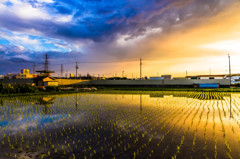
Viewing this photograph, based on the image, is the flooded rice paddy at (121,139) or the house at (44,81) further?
the house at (44,81)

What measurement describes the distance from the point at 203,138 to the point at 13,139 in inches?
451

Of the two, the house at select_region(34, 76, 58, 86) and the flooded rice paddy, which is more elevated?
the house at select_region(34, 76, 58, 86)

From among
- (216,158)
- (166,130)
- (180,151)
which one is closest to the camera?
(216,158)

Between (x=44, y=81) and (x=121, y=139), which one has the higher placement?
(x=44, y=81)

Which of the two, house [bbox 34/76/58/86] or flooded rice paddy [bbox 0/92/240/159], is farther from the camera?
house [bbox 34/76/58/86]

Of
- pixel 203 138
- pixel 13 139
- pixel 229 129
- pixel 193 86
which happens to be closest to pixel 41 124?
pixel 13 139

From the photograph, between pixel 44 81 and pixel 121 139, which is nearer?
pixel 121 139

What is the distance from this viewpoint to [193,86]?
52.6 meters

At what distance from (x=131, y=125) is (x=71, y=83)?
51.3m

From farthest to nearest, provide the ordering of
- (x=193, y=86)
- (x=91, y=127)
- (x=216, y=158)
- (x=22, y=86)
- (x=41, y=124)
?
1. (x=193, y=86)
2. (x=22, y=86)
3. (x=41, y=124)
4. (x=91, y=127)
5. (x=216, y=158)

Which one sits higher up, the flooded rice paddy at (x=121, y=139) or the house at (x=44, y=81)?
the house at (x=44, y=81)

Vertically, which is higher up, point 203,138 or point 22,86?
point 22,86

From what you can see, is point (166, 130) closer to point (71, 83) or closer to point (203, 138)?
point (203, 138)

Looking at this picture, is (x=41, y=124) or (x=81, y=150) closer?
(x=81, y=150)
